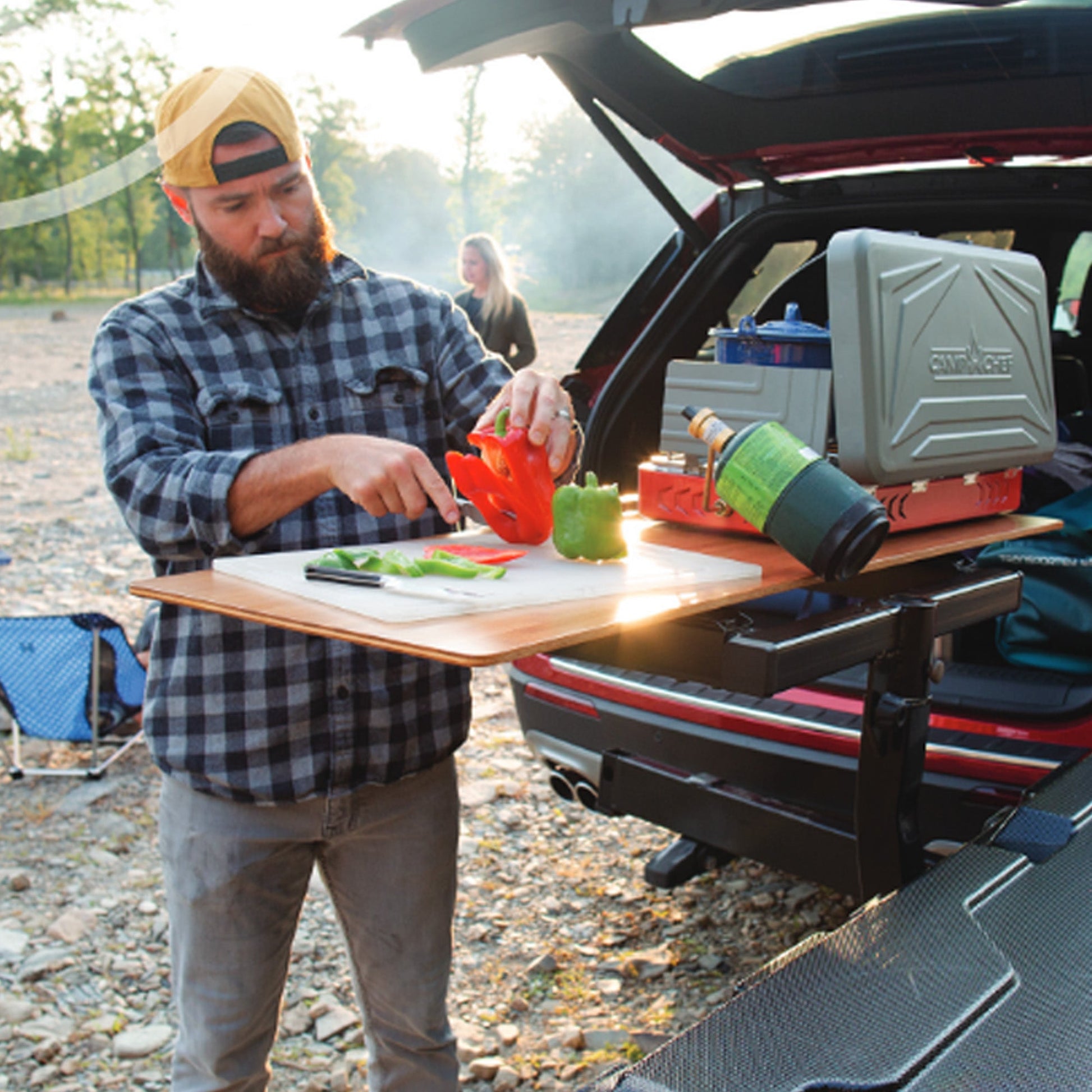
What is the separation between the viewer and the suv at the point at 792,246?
204 cm

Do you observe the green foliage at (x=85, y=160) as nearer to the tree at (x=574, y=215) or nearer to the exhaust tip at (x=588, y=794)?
the exhaust tip at (x=588, y=794)

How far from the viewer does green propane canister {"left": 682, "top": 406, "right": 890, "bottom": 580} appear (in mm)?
1284

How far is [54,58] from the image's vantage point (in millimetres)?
2631

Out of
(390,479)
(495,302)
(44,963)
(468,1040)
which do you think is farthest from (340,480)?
(495,302)

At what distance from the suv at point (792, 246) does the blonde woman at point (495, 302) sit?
12.1ft

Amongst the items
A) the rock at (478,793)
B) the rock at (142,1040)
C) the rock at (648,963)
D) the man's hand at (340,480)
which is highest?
the man's hand at (340,480)

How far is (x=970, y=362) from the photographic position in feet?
5.75

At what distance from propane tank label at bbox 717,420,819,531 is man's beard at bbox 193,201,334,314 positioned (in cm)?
77

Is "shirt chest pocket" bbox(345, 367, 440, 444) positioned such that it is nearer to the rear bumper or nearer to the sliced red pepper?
the sliced red pepper

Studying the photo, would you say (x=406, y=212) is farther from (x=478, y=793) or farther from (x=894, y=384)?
(x=894, y=384)

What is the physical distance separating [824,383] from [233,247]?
92 cm

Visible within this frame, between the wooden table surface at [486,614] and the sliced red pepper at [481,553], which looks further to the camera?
the sliced red pepper at [481,553]

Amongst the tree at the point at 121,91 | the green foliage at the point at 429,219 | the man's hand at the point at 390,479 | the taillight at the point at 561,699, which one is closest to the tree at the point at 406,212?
the green foliage at the point at 429,219

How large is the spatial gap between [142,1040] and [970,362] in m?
2.14
